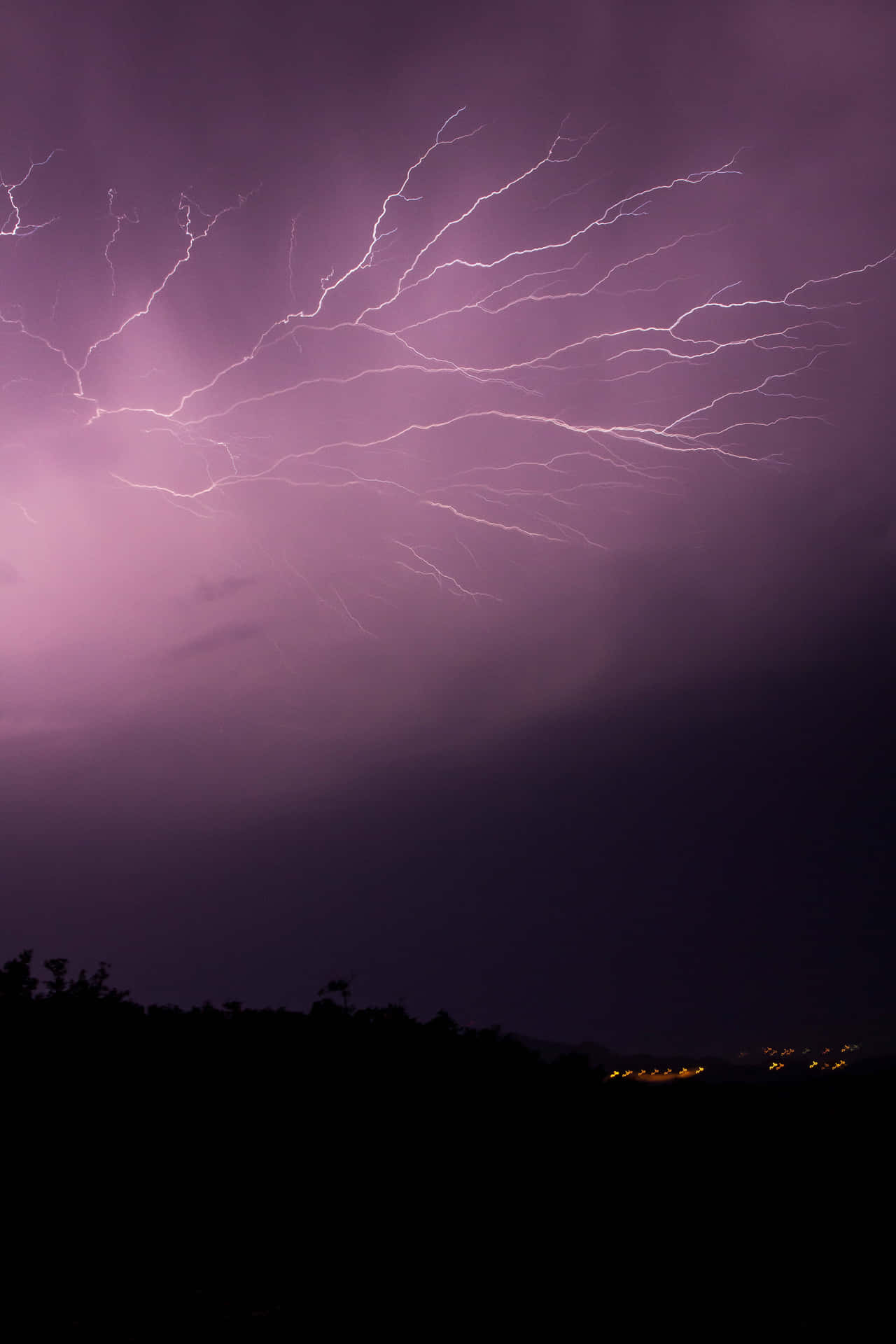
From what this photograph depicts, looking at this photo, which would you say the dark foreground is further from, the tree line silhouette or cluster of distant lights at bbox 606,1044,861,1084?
cluster of distant lights at bbox 606,1044,861,1084

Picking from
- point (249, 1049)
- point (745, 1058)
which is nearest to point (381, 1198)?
point (249, 1049)

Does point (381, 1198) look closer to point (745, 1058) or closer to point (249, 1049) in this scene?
point (249, 1049)

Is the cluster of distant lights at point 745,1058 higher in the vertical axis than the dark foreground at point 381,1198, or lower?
lower

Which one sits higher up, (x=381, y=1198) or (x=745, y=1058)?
(x=381, y=1198)

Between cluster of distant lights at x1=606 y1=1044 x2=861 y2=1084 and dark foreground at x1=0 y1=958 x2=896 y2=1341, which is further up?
dark foreground at x1=0 y1=958 x2=896 y2=1341

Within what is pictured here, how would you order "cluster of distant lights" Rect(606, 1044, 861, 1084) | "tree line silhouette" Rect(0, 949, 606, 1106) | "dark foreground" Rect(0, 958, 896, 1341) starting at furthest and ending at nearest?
"cluster of distant lights" Rect(606, 1044, 861, 1084), "tree line silhouette" Rect(0, 949, 606, 1106), "dark foreground" Rect(0, 958, 896, 1341)

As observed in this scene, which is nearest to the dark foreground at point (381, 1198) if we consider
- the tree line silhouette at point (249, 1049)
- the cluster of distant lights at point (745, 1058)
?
the tree line silhouette at point (249, 1049)

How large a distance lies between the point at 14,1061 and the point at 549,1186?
4216 mm

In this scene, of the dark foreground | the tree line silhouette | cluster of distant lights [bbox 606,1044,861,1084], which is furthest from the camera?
cluster of distant lights [bbox 606,1044,861,1084]

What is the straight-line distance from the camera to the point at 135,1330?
4160mm

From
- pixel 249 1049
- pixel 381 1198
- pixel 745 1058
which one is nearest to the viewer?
pixel 381 1198

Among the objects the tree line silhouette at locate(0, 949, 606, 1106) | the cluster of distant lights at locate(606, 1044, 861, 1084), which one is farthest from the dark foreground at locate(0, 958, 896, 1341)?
the cluster of distant lights at locate(606, 1044, 861, 1084)

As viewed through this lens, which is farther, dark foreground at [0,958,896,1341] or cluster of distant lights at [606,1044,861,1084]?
cluster of distant lights at [606,1044,861,1084]

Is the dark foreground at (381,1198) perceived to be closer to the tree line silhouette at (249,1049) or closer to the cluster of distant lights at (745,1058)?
the tree line silhouette at (249,1049)
